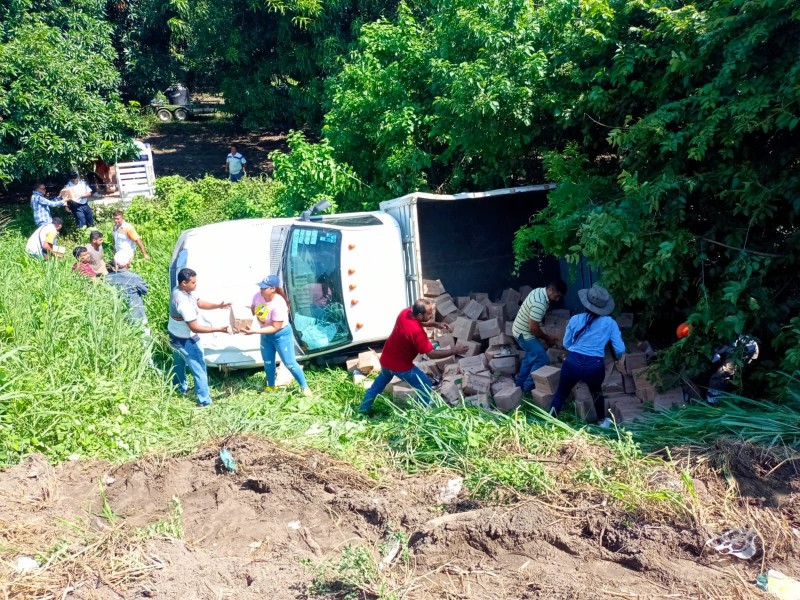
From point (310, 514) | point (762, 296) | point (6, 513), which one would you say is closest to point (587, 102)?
point (762, 296)

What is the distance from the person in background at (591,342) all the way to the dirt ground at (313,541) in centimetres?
173

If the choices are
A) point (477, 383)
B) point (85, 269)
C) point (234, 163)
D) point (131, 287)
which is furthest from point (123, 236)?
point (477, 383)

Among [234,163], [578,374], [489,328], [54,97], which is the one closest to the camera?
[578,374]

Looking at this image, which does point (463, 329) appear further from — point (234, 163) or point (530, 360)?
point (234, 163)

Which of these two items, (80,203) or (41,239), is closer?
(41,239)

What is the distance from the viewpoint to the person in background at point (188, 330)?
7.55 m

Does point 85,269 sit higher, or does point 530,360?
point 85,269

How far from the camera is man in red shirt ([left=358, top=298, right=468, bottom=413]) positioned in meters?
7.05

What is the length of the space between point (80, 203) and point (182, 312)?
881cm

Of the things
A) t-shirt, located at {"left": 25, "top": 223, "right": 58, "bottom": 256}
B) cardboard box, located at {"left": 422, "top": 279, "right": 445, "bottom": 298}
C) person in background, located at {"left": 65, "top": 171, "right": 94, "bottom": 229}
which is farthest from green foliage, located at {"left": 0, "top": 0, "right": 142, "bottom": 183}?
cardboard box, located at {"left": 422, "top": 279, "right": 445, "bottom": 298}

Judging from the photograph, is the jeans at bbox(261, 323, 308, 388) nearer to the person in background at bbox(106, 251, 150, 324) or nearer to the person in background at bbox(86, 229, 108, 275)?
the person in background at bbox(106, 251, 150, 324)

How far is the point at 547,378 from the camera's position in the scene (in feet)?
23.2

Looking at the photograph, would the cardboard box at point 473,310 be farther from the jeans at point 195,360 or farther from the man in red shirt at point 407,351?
the jeans at point 195,360

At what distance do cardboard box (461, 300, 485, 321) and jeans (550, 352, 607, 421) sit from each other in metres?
1.99
